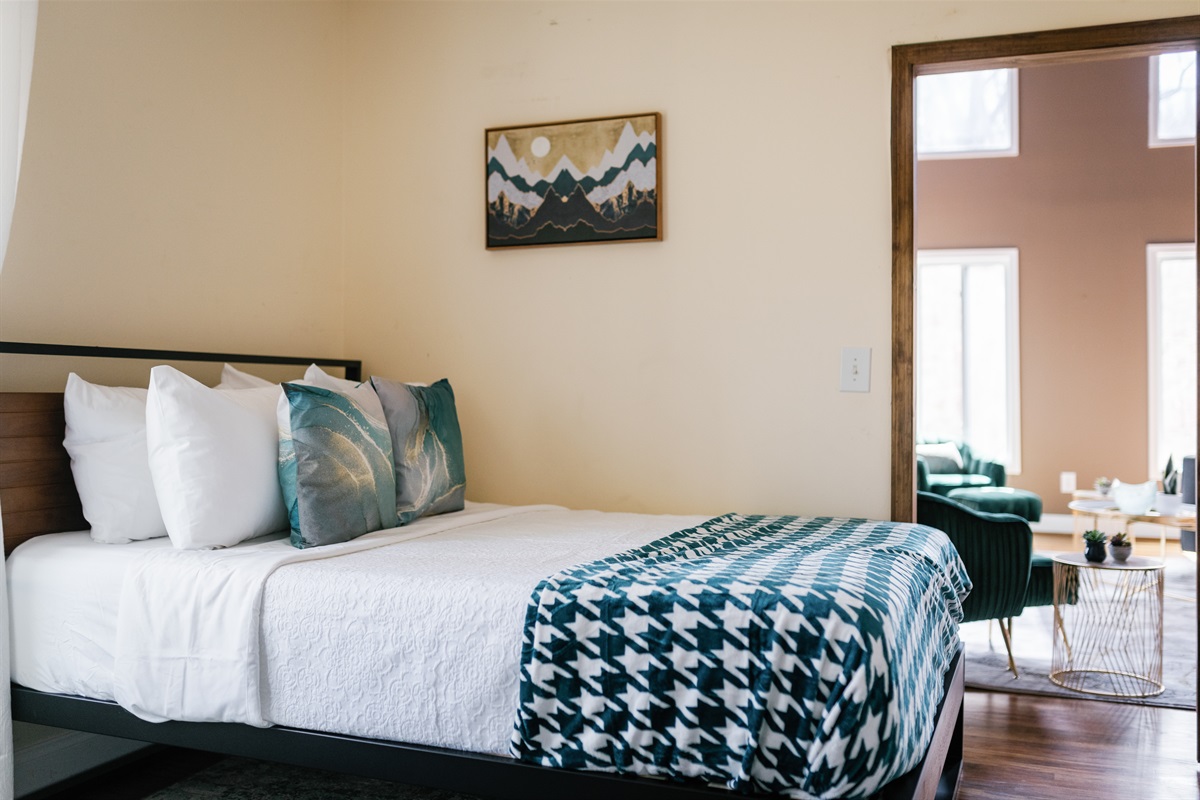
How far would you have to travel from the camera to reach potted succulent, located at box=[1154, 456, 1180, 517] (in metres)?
4.85

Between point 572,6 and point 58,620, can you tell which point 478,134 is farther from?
point 58,620

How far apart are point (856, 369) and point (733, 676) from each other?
150 centimetres

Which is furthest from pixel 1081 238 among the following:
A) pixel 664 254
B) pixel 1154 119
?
pixel 664 254

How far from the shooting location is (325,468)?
7.64ft

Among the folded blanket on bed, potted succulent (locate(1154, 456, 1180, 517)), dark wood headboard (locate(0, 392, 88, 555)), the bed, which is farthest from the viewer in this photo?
potted succulent (locate(1154, 456, 1180, 517))

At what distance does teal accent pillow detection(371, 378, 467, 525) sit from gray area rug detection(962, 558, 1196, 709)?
1995 mm

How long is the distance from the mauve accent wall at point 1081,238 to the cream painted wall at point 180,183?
5047 mm

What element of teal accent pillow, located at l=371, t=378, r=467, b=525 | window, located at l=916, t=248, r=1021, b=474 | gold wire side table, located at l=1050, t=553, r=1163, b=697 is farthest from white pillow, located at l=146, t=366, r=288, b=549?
window, located at l=916, t=248, r=1021, b=474

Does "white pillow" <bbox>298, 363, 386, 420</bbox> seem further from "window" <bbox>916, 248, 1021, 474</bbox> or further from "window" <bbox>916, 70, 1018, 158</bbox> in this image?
"window" <bbox>916, 70, 1018, 158</bbox>

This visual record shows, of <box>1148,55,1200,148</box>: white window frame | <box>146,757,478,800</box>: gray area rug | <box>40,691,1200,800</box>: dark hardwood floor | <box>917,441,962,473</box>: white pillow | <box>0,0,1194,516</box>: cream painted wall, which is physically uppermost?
<box>1148,55,1200,148</box>: white window frame

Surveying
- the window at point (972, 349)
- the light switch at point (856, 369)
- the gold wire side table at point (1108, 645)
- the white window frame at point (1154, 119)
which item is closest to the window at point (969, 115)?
the window at point (972, 349)

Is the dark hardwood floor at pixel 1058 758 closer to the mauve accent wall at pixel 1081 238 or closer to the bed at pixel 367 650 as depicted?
the bed at pixel 367 650

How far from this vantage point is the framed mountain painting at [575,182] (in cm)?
312

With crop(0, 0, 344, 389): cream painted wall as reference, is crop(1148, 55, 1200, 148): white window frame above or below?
above
